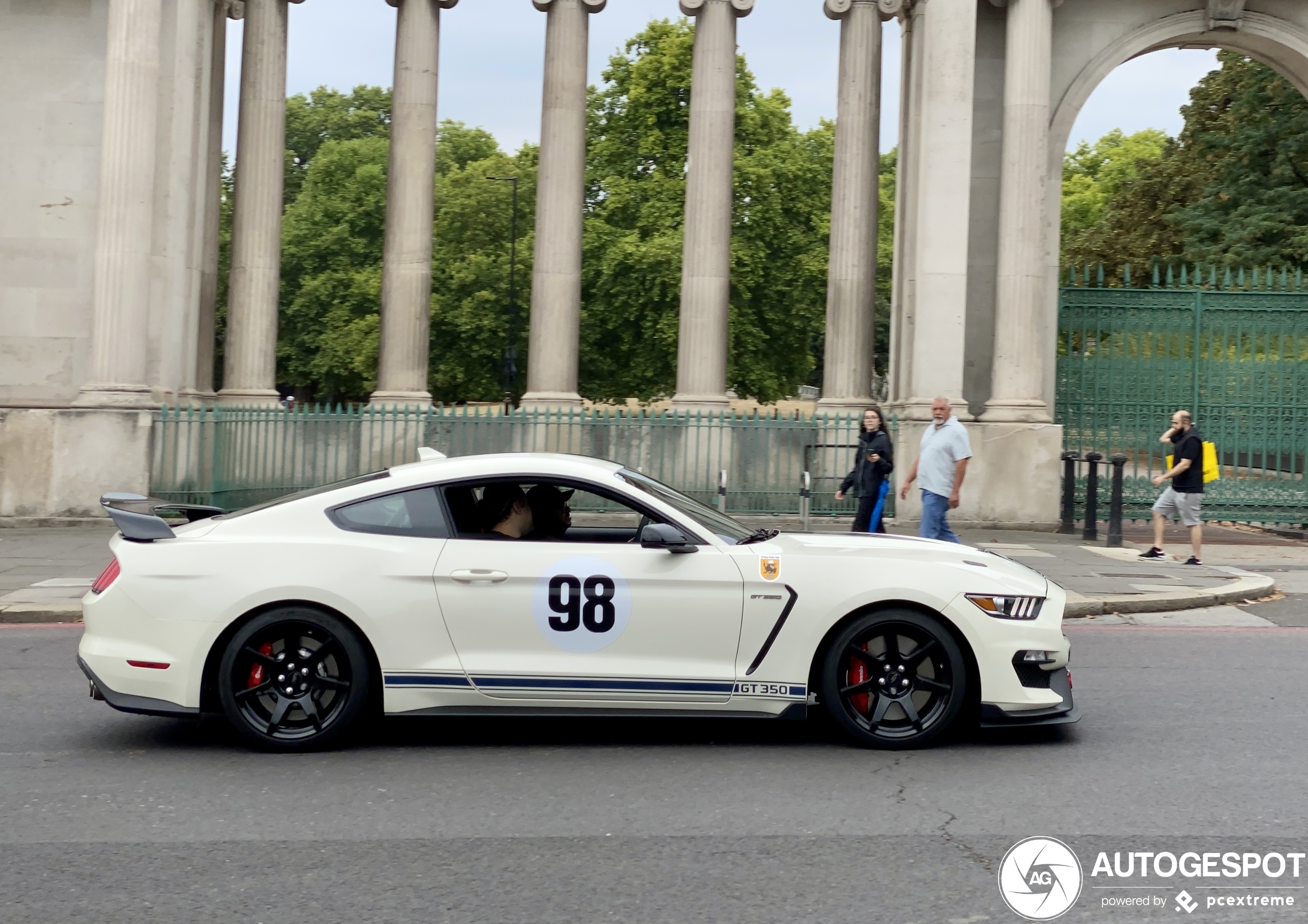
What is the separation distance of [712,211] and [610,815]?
59.2 feet

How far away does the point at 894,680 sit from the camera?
7027mm

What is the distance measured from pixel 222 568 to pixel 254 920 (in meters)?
2.56

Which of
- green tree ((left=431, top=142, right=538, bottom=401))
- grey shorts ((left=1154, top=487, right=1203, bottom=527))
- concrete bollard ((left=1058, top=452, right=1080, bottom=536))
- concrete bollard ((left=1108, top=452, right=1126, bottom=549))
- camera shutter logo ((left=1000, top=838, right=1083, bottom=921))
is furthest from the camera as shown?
green tree ((left=431, top=142, right=538, bottom=401))

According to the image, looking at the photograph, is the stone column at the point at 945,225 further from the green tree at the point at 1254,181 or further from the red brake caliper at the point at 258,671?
the green tree at the point at 1254,181

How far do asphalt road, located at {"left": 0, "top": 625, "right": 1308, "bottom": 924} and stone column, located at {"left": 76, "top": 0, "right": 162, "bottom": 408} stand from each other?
11895mm

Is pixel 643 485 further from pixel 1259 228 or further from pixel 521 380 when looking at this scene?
pixel 521 380

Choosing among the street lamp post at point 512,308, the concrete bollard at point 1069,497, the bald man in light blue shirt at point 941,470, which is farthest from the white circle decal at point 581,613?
the street lamp post at point 512,308

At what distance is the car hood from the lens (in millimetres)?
7086

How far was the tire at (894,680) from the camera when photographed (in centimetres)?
694

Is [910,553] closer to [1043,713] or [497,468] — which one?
[1043,713]

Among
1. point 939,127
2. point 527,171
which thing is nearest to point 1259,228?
point 939,127

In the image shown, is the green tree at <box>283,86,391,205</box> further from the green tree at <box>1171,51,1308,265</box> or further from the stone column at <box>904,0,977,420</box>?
the stone column at <box>904,0,977,420</box>

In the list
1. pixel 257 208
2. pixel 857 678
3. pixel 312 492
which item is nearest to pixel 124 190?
pixel 257 208

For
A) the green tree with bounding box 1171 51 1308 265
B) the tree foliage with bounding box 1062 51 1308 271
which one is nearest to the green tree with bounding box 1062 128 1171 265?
the tree foliage with bounding box 1062 51 1308 271
